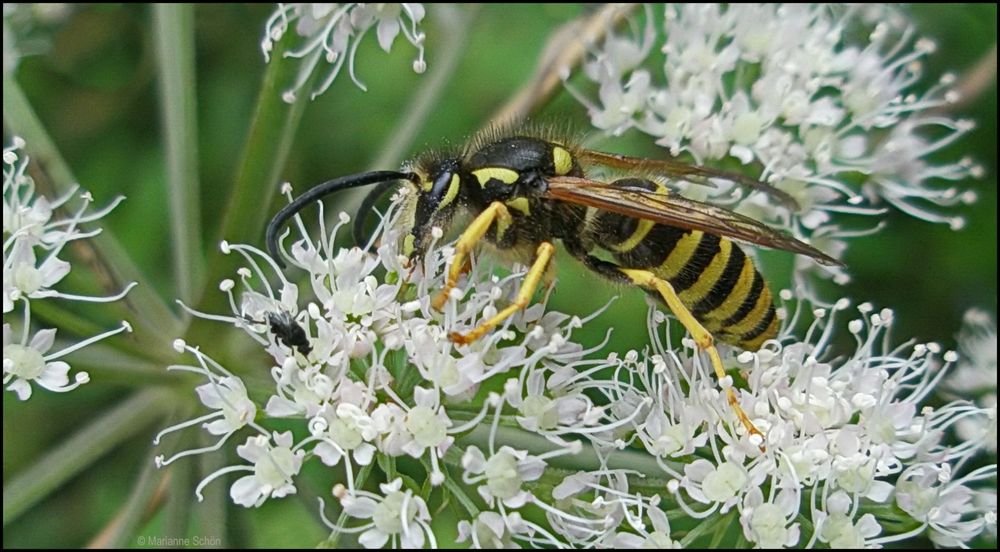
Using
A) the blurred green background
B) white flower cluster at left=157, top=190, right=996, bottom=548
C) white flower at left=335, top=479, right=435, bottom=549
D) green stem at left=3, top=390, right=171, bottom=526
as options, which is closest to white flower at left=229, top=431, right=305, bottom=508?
white flower cluster at left=157, top=190, right=996, bottom=548

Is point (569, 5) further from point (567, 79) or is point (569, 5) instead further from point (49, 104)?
point (49, 104)

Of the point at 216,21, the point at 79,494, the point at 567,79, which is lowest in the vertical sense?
the point at 79,494

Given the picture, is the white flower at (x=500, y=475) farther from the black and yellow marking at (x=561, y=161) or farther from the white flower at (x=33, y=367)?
the white flower at (x=33, y=367)

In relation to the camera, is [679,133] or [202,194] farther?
[202,194]

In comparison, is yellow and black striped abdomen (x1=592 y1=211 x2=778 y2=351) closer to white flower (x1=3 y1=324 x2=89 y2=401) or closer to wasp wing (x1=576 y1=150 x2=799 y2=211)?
wasp wing (x1=576 y1=150 x2=799 y2=211)

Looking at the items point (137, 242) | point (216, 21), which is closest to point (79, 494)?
point (137, 242)

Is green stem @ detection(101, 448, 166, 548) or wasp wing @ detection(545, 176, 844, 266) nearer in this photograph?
wasp wing @ detection(545, 176, 844, 266)
